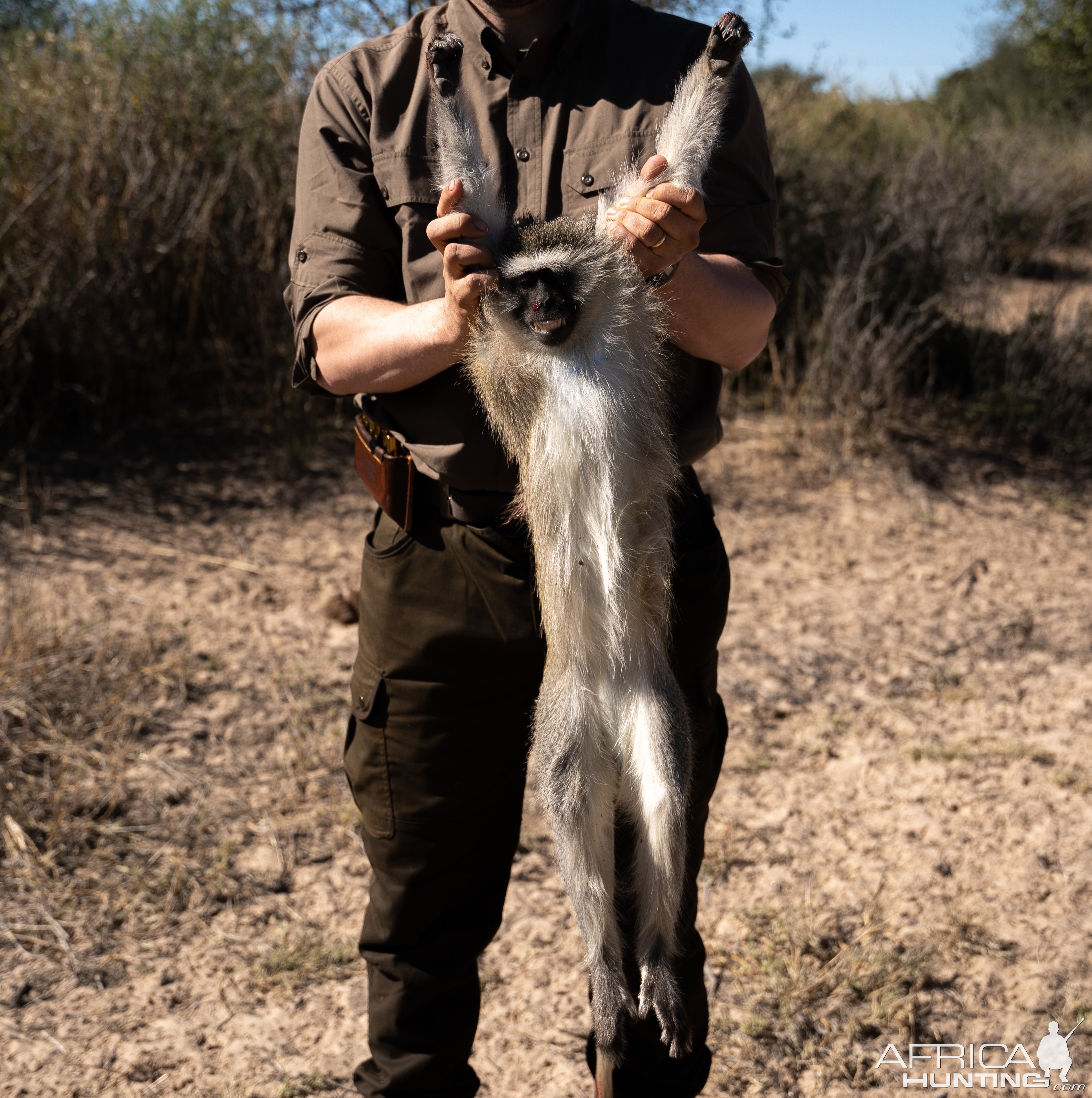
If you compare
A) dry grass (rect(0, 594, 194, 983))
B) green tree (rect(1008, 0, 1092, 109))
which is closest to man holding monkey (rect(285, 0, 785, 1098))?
dry grass (rect(0, 594, 194, 983))

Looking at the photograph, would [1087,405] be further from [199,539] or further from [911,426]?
[199,539]

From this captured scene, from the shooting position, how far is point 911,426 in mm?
8164

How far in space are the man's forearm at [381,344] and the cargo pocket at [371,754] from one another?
2.46 ft

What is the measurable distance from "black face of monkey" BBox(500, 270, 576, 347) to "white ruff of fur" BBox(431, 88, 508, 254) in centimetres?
9

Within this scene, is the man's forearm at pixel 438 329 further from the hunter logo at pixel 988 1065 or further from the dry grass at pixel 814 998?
the hunter logo at pixel 988 1065

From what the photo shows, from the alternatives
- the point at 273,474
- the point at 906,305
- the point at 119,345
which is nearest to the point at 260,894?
the point at 273,474

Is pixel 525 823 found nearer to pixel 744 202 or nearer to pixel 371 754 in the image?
pixel 371 754

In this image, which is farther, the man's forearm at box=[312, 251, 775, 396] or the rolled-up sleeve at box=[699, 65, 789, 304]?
the rolled-up sleeve at box=[699, 65, 789, 304]

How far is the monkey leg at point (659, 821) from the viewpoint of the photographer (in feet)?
6.79

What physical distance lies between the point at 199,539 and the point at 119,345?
6.43 feet

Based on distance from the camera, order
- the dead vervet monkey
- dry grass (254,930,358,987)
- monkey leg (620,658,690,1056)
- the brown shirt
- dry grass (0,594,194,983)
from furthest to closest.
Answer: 1. dry grass (0,594,194,983)
2. dry grass (254,930,358,987)
3. the brown shirt
4. monkey leg (620,658,690,1056)
5. the dead vervet monkey

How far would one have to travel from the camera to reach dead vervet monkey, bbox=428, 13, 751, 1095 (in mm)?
1850

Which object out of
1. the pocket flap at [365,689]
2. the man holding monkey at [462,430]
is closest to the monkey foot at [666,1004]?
the man holding monkey at [462,430]

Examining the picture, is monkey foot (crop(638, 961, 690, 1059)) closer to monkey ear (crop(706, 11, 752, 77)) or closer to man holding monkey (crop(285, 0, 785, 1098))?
man holding monkey (crop(285, 0, 785, 1098))
